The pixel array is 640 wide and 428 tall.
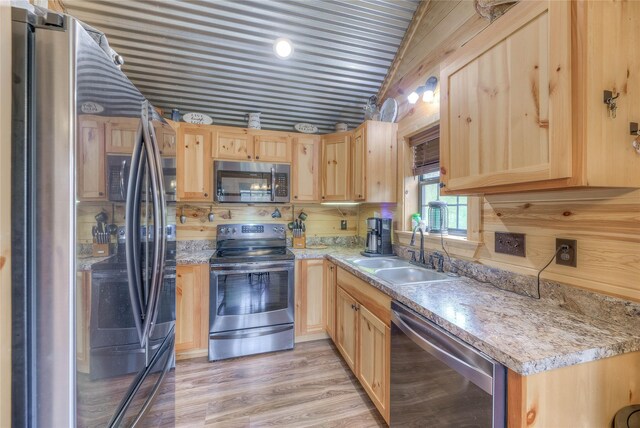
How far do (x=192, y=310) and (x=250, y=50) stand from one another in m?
2.43

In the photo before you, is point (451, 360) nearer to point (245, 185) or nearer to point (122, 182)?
point (122, 182)

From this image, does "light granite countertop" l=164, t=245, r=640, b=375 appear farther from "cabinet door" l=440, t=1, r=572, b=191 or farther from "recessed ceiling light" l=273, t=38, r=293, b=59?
"recessed ceiling light" l=273, t=38, r=293, b=59

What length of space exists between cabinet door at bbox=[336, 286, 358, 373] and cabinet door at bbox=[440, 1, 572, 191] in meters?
1.20

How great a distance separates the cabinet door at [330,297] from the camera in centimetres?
250

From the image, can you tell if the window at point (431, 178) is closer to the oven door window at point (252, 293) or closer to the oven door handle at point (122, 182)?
the oven door window at point (252, 293)

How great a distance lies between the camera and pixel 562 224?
1192mm

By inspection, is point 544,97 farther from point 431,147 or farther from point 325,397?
point 325,397

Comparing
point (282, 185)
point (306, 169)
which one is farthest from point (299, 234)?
point (306, 169)

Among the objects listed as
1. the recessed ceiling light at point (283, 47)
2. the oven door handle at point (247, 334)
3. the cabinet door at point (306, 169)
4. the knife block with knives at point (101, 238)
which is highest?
the recessed ceiling light at point (283, 47)

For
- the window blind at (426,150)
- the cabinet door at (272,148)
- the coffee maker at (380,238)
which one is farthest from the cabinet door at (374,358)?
the cabinet door at (272,148)

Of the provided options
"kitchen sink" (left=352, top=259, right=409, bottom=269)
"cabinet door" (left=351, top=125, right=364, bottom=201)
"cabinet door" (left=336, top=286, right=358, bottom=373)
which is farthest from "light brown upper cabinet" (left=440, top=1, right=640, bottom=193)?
"cabinet door" (left=351, top=125, right=364, bottom=201)

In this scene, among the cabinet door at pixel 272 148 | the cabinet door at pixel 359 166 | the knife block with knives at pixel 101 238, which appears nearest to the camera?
the knife block with knives at pixel 101 238

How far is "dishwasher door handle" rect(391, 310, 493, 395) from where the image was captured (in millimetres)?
873

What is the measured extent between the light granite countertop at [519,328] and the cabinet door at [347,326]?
2.36 feet
